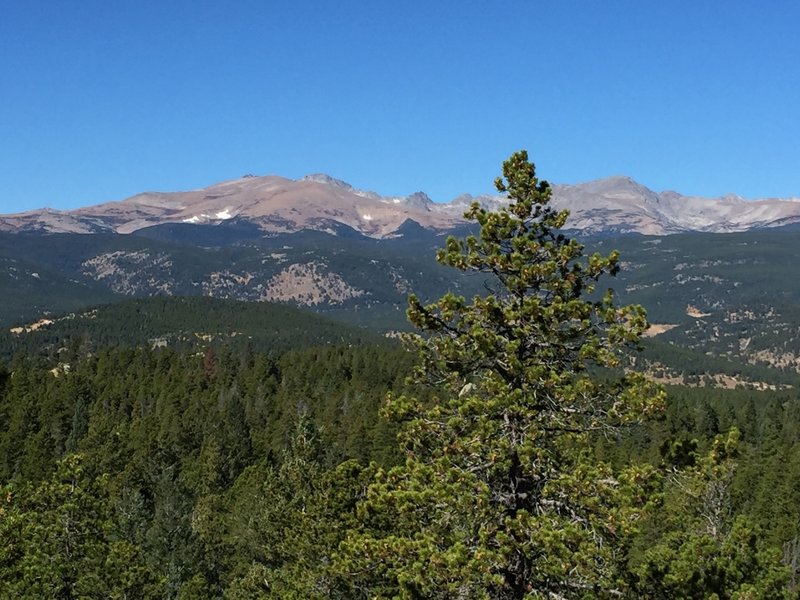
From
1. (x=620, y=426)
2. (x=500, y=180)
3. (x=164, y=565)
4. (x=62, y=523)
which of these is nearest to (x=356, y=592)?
(x=62, y=523)

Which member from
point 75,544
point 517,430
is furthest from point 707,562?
point 75,544

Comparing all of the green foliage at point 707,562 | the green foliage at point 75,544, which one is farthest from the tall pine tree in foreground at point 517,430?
the green foliage at point 75,544

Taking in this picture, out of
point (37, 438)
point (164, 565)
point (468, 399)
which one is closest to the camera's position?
point (468, 399)

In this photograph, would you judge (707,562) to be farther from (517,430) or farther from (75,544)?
(75,544)

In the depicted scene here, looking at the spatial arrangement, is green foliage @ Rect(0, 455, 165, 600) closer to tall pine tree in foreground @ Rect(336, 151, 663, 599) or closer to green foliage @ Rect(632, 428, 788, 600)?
tall pine tree in foreground @ Rect(336, 151, 663, 599)

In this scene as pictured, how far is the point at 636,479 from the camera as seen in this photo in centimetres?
1964

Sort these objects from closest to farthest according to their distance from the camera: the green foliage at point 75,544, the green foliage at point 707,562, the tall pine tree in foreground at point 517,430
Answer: the tall pine tree in foreground at point 517,430, the green foliage at point 707,562, the green foliage at point 75,544

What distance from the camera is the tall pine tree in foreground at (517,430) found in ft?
63.0

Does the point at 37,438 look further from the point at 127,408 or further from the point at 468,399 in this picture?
the point at 468,399

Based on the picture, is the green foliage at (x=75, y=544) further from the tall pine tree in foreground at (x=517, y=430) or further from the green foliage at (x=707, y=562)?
the green foliage at (x=707, y=562)

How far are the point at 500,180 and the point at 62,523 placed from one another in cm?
2284

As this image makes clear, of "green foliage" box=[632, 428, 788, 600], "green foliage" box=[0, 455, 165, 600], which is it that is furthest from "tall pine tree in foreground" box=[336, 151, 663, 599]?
"green foliage" box=[0, 455, 165, 600]

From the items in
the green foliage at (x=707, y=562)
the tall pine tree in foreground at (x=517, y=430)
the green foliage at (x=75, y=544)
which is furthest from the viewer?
the green foliage at (x=75, y=544)

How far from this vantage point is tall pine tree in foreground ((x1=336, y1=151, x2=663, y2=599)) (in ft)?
63.0
